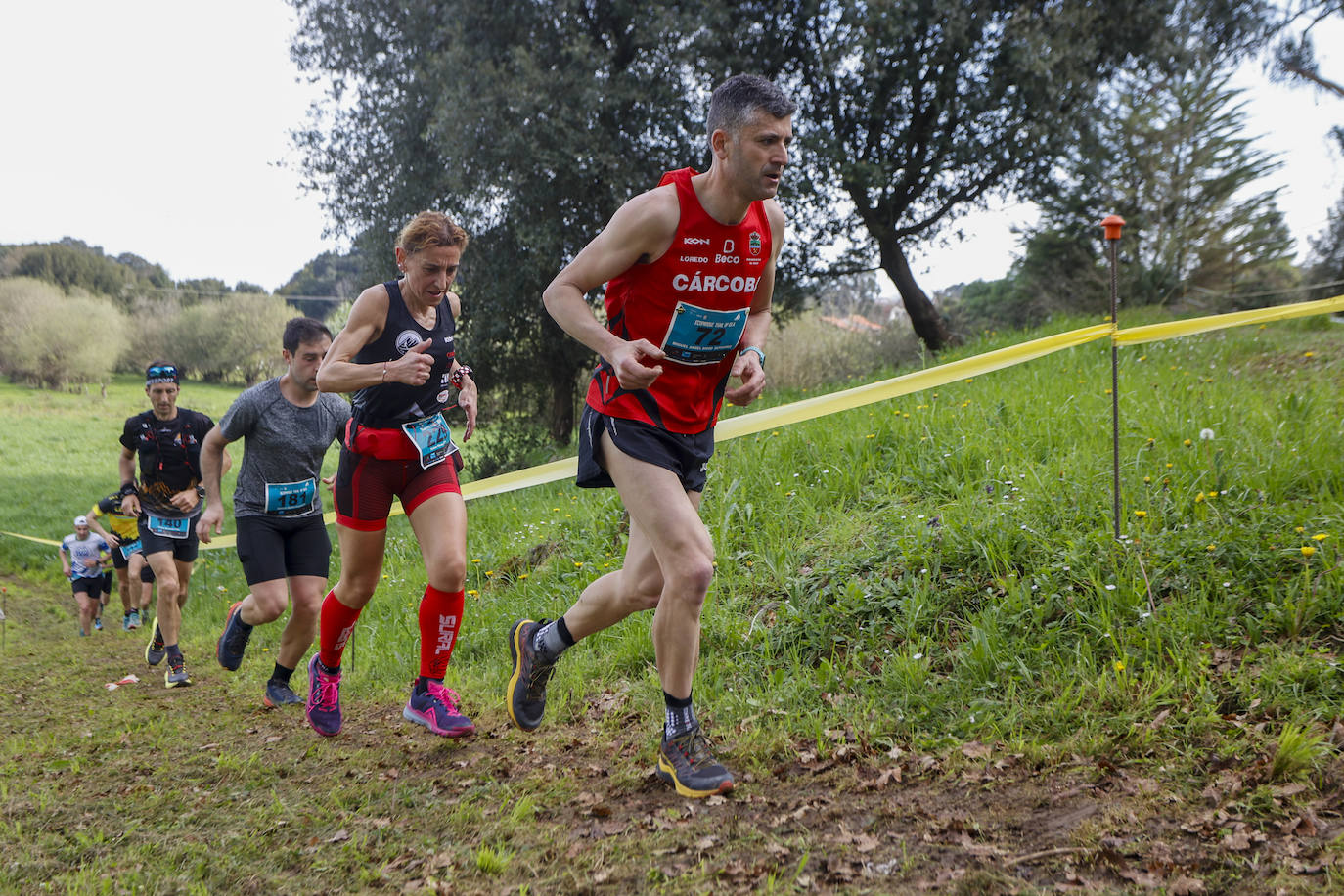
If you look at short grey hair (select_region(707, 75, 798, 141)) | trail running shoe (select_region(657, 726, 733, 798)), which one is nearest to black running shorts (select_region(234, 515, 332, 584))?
trail running shoe (select_region(657, 726, 733, 798))

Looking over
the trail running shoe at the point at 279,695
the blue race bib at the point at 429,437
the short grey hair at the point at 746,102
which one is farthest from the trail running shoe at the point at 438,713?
the short grey hair at the point at 746,102

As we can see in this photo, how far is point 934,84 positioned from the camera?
13.2 metres

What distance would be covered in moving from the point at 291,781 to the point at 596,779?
1.40m

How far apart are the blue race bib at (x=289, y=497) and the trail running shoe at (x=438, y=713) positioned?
1.65 m

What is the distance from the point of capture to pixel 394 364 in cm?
409

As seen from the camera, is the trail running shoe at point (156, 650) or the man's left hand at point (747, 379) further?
the trail running shoe at point (156, 650)

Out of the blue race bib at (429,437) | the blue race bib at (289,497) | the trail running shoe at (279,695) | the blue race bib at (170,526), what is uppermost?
the blue race bib at (429,437)

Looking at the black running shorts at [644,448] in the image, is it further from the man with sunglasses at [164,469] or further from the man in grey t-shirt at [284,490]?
the man with sunglasses at [164,469]

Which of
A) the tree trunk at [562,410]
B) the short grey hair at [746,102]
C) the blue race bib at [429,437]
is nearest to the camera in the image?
the short grey hair at [746,102]

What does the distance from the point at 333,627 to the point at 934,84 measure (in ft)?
37.8

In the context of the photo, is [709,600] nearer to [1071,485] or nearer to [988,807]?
[1071,485]

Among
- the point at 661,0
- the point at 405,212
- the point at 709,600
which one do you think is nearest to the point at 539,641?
the point at 709,600

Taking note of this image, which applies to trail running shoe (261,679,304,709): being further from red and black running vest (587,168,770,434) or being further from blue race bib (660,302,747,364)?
blue race bib (660,302,747,364)

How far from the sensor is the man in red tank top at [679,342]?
335 centimetres
